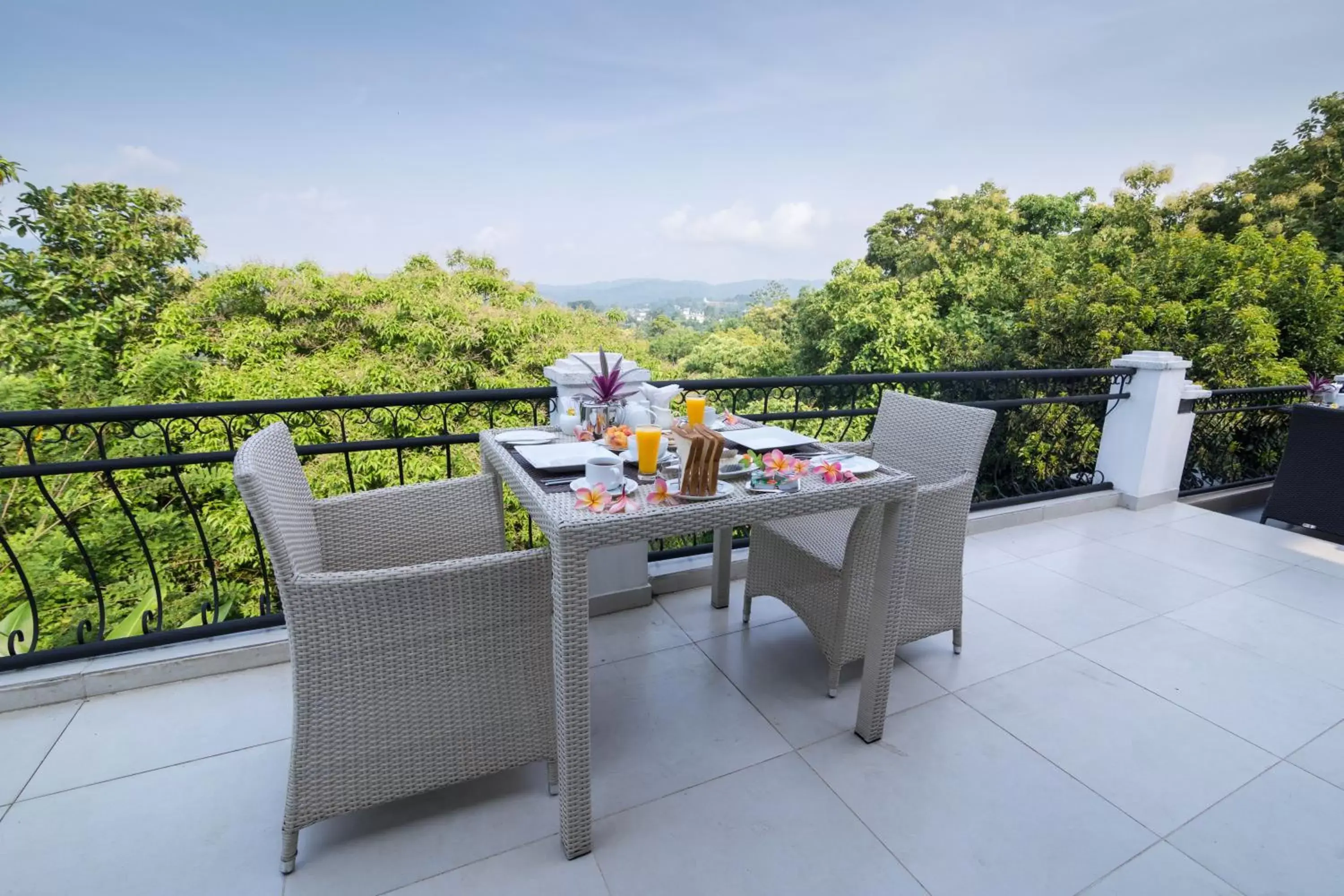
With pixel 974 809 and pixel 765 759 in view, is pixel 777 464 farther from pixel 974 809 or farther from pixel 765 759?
pixel 974 809

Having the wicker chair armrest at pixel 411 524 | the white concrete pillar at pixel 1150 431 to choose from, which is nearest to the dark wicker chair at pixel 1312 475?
the white concrete pillar at pixel 1150 431

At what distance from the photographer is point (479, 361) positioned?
27.8ft

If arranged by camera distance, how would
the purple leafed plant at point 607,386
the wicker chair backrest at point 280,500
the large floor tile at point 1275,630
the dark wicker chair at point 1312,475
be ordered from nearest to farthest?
the wicker chair backrest at point 280,500 → the purple leafed plant at point 607,386 → the large floor tile at point 1275,630 → the dark wicker chair at point 1312,475

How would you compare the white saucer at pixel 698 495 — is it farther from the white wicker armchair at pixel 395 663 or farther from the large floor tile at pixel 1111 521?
the large floor tile at pixel 1111 521

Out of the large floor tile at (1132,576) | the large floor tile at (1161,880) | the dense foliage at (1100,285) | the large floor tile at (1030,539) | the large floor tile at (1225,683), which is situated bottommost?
the large floor tile at (1161,880)

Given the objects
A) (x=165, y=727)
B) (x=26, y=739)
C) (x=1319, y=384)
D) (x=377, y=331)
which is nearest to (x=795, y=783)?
(x=165, y=727)

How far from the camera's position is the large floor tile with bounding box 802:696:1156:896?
4.16ft

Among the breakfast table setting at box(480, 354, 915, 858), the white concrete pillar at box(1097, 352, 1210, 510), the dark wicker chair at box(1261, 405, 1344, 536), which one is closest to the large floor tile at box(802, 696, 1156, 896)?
the breakfast table setting at box(480, 354, 915, 858)

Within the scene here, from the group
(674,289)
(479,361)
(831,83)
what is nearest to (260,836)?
(479,361)

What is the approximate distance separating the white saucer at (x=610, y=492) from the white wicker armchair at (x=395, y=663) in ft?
0.53

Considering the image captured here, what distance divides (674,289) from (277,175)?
1524cm

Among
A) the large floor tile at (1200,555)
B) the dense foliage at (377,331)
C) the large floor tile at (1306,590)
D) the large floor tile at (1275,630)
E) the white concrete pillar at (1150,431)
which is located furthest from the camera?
the dense foliage at (377,331)

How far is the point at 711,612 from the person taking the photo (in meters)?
2.38

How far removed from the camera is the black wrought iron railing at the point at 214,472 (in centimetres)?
185
